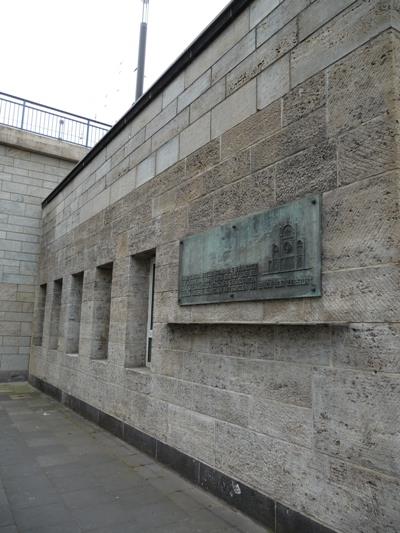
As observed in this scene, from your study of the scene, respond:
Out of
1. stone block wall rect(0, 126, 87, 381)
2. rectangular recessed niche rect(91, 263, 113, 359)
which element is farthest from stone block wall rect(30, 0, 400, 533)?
stone block wall rect(0, 126, 87, 381)

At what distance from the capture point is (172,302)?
4938 millimetres

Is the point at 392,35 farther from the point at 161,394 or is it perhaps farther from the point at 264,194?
the point at 161,394

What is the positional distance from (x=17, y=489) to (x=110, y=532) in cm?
136

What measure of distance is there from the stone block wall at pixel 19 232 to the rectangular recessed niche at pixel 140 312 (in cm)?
664

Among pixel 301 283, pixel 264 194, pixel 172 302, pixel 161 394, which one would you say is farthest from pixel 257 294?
pixel 161 394

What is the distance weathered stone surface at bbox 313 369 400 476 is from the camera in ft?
8.45

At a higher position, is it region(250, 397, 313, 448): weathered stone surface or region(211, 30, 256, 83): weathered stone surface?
region(211, 30, 256, 83): weathered stone surface

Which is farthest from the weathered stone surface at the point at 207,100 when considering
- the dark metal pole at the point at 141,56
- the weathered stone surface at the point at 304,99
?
the dark metal pole at the point at 141,56

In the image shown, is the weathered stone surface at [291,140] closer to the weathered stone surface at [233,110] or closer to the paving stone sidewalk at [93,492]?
the weathered stone surface at [233,110]

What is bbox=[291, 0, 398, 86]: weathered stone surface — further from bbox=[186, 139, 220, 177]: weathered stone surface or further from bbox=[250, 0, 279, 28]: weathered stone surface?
bbox=[186, 139, 220, 177]: weathered stone surface

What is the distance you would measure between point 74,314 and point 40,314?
3193 mm

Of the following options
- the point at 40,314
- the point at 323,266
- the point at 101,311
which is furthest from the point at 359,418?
the point at 40,314

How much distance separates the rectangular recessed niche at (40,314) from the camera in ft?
36.8

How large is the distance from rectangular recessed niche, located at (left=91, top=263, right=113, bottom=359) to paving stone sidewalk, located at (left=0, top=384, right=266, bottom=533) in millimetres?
1357
